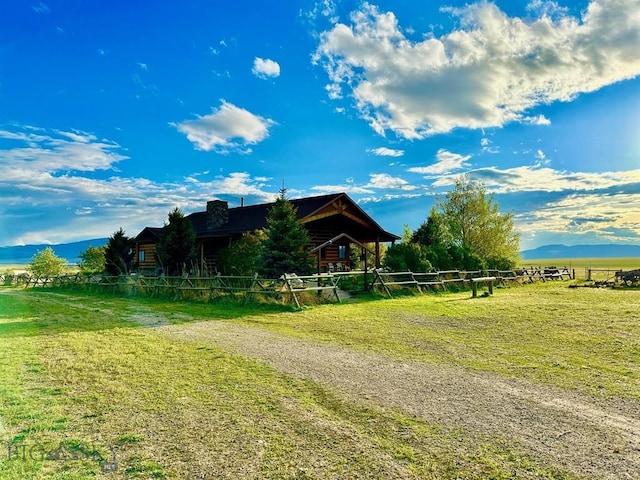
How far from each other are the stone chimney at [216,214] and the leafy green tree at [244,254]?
27.9 ft

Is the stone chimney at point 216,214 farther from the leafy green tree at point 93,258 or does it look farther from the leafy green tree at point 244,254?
the leafy green tree at point 93,258

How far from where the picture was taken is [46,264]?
40125 mm

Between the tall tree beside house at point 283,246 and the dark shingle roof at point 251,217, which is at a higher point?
the dark shingle roof at point 251,217

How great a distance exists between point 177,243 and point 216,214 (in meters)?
5.39

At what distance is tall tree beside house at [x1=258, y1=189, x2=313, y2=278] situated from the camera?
64.3 ft

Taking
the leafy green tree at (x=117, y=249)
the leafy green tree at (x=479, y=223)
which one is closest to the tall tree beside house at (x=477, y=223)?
the leafy green tree at (x=479, y=223)

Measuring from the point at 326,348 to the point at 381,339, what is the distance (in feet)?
5.21

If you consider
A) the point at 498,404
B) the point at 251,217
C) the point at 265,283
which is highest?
the point at 251,217

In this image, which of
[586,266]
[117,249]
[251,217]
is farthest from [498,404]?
[586,266]

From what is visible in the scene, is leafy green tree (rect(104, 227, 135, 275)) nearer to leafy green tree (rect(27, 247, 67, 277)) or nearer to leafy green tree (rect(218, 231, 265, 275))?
leafy green tree (rect(27, 247, 67, 277))

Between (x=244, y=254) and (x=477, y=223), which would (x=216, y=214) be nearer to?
(x=244, y=254)

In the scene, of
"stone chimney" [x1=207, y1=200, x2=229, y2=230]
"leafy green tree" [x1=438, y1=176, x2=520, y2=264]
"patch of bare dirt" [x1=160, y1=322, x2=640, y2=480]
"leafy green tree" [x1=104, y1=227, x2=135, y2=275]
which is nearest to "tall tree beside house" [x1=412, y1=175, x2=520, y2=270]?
"leafy green tree" [x1=438, y1=176, x2=520, y2=264]

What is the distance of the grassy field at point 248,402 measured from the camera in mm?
3824

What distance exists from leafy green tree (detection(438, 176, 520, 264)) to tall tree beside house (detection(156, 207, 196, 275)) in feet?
75.3
